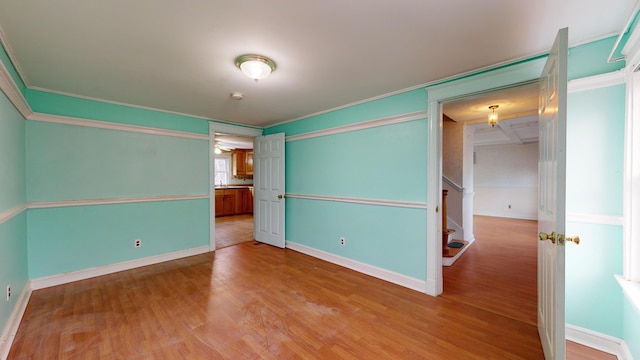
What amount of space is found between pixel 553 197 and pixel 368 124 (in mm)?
2001

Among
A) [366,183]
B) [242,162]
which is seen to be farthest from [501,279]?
[242,162]

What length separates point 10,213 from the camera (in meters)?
1.92

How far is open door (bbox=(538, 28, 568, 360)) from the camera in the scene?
125 centimetres

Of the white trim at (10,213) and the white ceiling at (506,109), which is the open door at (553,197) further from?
the white trim at (10,213)

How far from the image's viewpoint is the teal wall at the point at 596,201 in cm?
167

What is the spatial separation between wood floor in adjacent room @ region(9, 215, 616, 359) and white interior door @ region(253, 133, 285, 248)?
1.26 m

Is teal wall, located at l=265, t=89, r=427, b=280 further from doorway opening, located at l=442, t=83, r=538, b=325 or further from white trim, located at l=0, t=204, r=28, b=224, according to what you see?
white trim, located at l=0, t=204, r=28, b=224

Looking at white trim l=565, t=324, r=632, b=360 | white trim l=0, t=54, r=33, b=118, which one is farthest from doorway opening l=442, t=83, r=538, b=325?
white trim l=0, t=54, r=33, b=118

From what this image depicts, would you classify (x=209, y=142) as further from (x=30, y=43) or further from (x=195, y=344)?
(x=195, y=344)

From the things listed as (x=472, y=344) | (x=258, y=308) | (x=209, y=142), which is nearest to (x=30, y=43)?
(x=209, y=142)

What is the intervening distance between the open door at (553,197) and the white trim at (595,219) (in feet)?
0.76

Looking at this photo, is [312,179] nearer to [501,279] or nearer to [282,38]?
[282,38]

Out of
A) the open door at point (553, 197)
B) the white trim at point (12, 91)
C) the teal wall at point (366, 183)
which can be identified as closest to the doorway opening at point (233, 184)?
the teal wall at point (366, 183)

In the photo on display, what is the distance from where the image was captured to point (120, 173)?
3.21m
